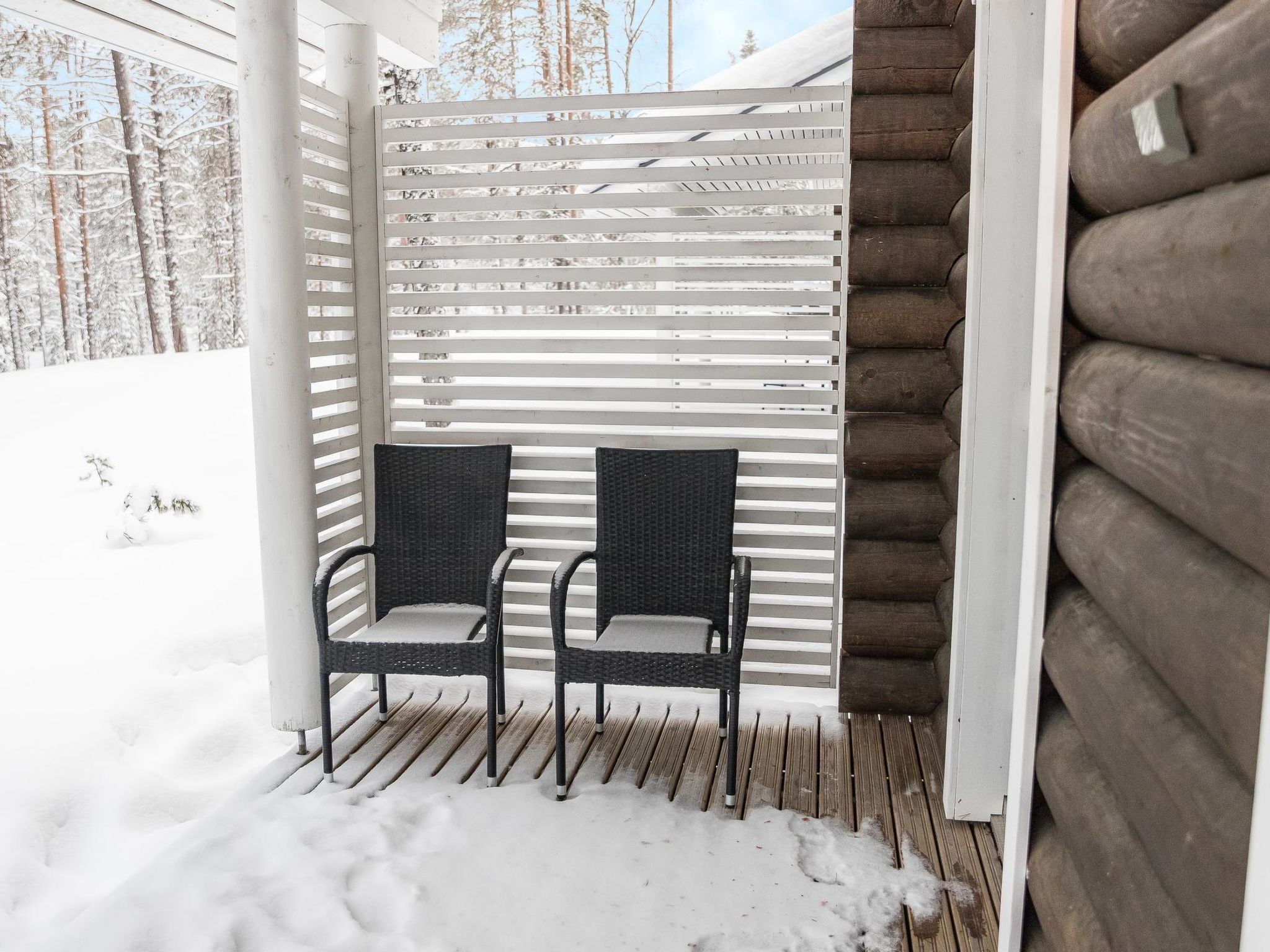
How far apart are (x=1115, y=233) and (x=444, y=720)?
3.08 meters

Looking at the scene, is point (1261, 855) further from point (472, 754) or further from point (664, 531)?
point (472, 754)

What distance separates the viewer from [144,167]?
12.0m

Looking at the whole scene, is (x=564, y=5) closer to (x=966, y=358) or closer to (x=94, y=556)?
(x=94, y=556)

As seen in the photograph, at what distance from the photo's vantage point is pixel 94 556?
7.08 m

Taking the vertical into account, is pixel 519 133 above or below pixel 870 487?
above

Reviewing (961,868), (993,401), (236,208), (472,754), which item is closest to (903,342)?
(993,401)

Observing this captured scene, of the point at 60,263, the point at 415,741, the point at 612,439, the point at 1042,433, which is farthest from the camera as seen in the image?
the point at 60,263

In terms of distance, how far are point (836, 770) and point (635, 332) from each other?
1.76 m

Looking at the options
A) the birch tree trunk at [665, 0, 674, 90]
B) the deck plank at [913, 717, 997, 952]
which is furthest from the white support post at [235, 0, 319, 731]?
the birch tree trunk at [665, 0, 674, 90]

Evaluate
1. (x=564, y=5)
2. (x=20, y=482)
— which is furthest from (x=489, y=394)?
(x=564, y=5)

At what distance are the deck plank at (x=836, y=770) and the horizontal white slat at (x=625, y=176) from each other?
77.6 inches

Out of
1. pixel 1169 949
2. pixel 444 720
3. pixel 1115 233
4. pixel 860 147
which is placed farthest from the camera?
pixel 444 720

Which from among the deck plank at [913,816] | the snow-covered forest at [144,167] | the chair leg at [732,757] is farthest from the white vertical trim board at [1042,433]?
the snow-covered forest at [144,167]

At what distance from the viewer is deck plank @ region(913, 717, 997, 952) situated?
2.46 meters
